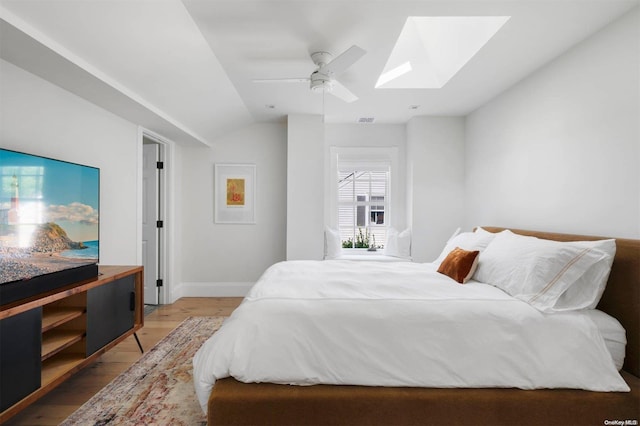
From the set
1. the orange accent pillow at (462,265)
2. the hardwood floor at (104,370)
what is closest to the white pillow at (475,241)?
the orange accent pillow at (462,265)

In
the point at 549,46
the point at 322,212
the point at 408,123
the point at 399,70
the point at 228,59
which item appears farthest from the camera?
the point at 408,123

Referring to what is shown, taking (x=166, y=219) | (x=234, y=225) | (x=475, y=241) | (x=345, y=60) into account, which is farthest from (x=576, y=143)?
(x=166, y=219)

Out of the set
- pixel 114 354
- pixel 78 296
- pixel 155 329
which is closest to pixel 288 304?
pixel 78 296

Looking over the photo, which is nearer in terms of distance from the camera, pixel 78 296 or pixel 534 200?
pixel 78 296

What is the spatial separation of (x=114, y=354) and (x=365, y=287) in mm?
2264

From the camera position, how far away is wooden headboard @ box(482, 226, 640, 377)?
1.58m

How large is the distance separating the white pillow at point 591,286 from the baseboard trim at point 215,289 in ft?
12.1

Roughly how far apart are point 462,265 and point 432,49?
Answer: 6.95ft

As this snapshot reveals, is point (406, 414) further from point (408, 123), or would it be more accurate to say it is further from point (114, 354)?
point (408, 123)

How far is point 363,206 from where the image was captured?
4.50 meters

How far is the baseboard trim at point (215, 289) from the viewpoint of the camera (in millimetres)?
4387

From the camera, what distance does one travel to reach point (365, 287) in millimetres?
1926

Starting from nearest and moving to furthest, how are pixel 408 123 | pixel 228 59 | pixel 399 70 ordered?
pixel 228 59 < pixel 399 70 < pixel 408 123

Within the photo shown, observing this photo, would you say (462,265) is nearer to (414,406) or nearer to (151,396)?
(414,406)
